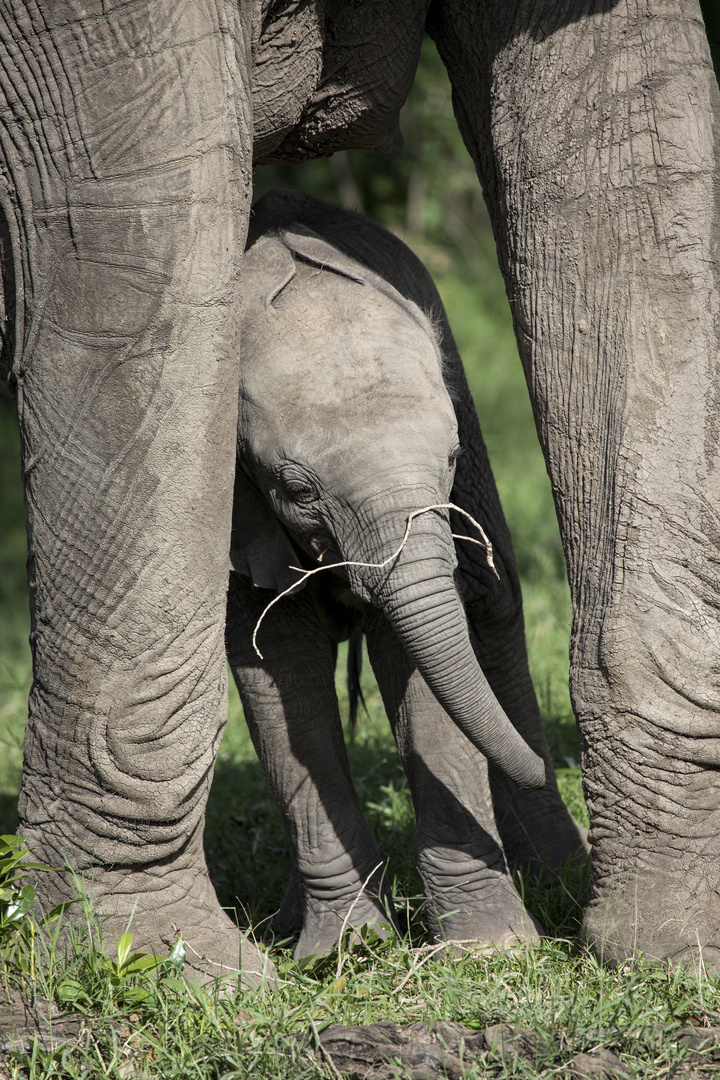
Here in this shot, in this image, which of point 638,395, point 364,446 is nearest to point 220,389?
point 364,446

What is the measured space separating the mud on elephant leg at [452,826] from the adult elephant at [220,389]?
41 cm

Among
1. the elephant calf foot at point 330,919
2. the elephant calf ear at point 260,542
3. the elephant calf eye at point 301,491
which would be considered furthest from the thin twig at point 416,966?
the elephant calf eye at point 301,491

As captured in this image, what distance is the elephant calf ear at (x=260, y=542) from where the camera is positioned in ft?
9.04

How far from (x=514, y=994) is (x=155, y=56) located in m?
1.95

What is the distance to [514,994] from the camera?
239cm

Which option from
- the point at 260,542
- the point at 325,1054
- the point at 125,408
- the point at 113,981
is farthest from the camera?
the point at 260,542

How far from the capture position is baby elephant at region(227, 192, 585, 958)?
2.41 metres

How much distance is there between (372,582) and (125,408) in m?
0.63

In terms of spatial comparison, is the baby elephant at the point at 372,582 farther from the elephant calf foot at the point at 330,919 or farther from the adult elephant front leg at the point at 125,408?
the adult elephant front leg at the point at 125,408

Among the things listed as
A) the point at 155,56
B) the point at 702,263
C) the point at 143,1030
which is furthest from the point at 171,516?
the point at 702,263

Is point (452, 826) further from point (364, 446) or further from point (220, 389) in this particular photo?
point (220, 389)

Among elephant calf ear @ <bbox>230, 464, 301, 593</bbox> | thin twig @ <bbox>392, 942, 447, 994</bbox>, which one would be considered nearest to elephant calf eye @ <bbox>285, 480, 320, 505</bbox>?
elephant calf ear @ <bbox>230, 464, 301, 593</bbox>

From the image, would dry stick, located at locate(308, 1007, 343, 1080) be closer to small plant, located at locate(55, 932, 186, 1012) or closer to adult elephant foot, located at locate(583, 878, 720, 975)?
small plant, located at locate(55, 932, 186, 1012)

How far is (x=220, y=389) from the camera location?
2229 mm
